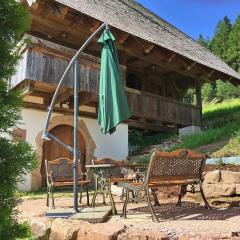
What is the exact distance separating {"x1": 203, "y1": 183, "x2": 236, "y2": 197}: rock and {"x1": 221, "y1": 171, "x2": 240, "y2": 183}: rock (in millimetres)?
85

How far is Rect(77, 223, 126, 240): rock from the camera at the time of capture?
3550mm

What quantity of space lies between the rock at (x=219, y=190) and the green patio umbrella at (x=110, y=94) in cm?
179

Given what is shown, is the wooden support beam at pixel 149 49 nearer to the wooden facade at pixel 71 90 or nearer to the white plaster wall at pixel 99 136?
the wooden facade at pixel 71 90

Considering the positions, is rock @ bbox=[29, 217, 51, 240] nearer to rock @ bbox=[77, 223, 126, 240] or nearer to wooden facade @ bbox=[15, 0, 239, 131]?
rock @ bbox=[77, 223, 126, 240]

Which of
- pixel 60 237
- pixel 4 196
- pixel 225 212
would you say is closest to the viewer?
pixel 4 196

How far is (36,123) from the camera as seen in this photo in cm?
1030

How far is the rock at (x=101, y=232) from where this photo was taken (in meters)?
3.55

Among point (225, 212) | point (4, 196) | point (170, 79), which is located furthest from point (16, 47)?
point (170, 79)

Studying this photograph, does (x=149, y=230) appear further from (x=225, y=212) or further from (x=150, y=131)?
(x=150, y=131)

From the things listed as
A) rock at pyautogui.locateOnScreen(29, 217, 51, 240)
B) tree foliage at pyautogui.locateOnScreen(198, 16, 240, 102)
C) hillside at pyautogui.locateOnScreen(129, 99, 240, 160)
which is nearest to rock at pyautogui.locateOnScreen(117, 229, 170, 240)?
rock at pyautogui.locateOnScreen(29, 217, 51, 240)

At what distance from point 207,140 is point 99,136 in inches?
137

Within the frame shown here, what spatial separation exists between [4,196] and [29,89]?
649 cm

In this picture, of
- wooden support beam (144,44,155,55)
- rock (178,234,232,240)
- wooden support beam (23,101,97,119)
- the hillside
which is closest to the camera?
rock (178,234,232,240)

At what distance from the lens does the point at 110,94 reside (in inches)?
206
